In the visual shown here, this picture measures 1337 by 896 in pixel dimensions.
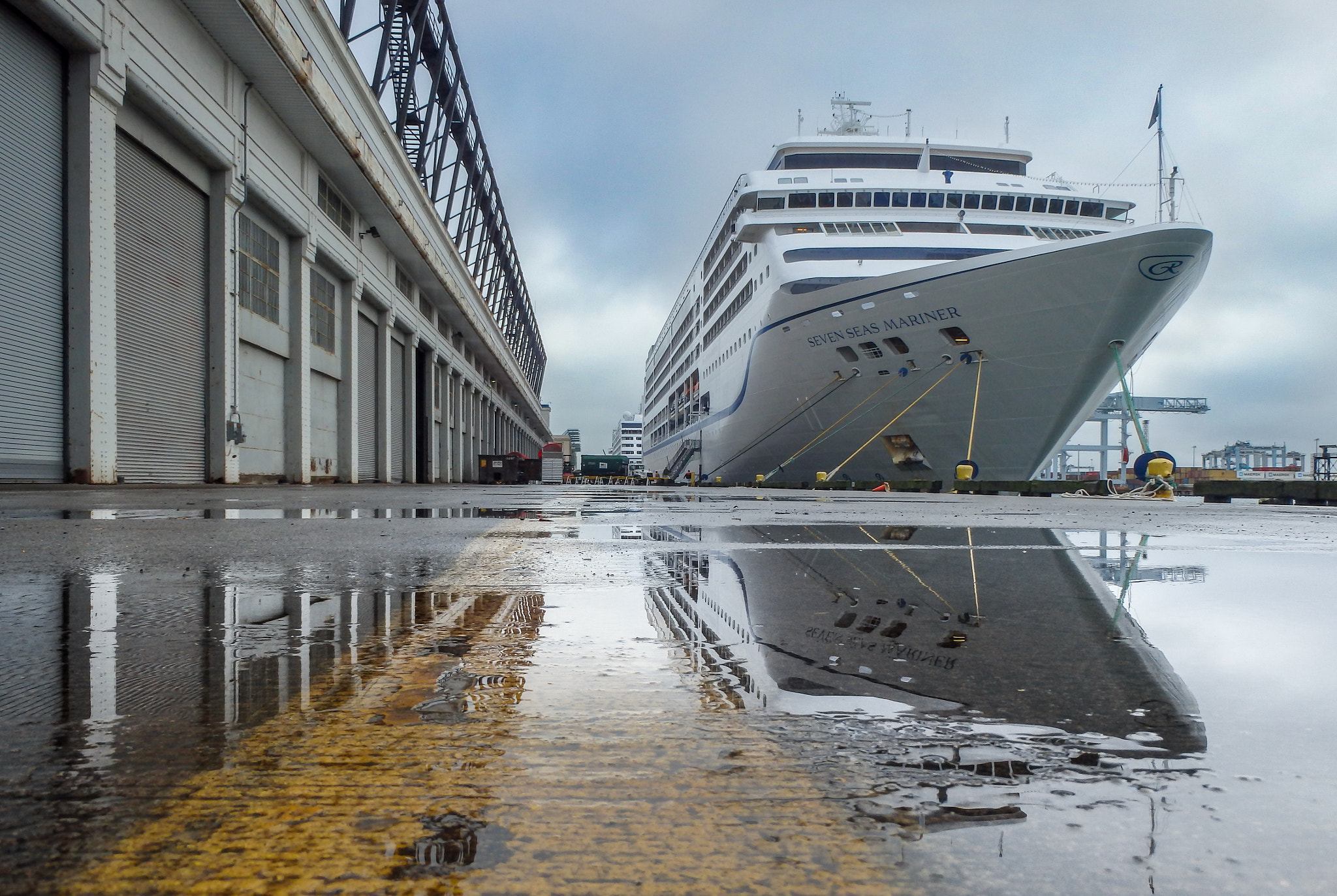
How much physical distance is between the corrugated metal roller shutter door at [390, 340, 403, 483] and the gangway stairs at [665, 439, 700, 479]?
57.9ft

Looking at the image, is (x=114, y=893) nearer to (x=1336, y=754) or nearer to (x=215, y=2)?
(x=1336, y=754)

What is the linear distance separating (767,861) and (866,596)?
1.72 m

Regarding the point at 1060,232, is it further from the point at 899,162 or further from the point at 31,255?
the point at 31,255

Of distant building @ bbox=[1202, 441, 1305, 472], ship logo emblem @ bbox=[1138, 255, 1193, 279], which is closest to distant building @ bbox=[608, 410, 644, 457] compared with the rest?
distant building @ bbox=[1202, 441, 1305, 472]

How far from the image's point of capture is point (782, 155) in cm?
3144

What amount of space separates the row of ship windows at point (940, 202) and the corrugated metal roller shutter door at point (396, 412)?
13.7m

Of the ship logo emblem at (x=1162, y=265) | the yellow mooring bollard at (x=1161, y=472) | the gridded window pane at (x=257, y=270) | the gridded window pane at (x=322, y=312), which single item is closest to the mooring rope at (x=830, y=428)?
the ship logo emblem at (x=1162, y=265)

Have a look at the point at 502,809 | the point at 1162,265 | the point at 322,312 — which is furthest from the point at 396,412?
the point at 502,809

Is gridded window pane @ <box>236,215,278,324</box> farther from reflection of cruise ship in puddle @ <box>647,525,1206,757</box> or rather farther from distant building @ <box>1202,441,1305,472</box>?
distant building @ <box>1202,441,1305,472</box>

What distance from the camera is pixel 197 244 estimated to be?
13641 millimetres

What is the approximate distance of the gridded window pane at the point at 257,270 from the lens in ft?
49.6

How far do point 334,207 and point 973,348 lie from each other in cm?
1663

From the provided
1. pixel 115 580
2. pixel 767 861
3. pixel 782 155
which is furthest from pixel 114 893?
pixel 782 155

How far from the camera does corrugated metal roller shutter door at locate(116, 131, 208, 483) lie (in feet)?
37.4
